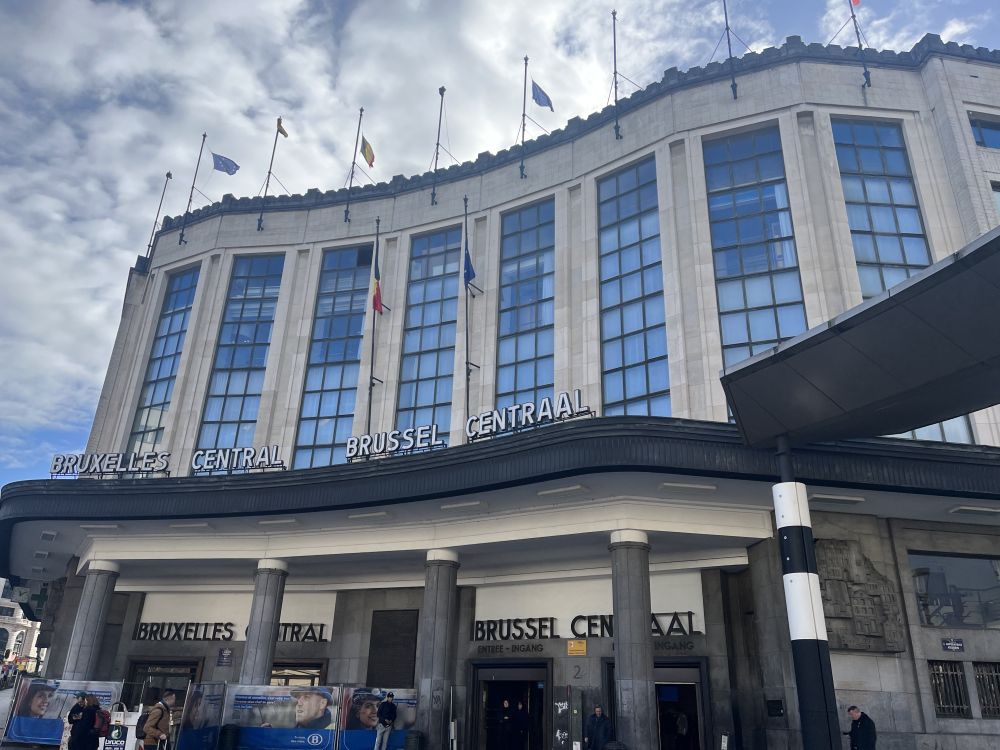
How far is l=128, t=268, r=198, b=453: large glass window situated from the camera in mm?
40125

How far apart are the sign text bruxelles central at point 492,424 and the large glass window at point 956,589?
487 inches

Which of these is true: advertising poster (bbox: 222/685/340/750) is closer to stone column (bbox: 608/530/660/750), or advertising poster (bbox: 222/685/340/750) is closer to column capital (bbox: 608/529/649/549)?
stone column (bbox: 608/530/660/750)

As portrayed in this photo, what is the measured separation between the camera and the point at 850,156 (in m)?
31.2

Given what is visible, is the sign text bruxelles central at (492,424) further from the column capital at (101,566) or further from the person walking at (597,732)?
the column capital at (101,566)

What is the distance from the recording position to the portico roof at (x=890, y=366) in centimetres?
1352

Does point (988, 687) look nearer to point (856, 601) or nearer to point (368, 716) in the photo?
point (856, 601)

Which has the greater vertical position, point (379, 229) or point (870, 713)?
point (379, 229)

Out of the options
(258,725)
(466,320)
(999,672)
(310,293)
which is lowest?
(258,725)

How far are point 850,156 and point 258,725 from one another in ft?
101

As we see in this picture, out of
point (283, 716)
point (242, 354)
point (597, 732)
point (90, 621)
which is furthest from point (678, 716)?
point (242, 354)

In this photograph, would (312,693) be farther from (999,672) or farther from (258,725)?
(999,672)

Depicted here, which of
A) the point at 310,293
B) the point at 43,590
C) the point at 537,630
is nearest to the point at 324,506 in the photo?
the point at 537,630

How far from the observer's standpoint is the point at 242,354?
40.2 metres

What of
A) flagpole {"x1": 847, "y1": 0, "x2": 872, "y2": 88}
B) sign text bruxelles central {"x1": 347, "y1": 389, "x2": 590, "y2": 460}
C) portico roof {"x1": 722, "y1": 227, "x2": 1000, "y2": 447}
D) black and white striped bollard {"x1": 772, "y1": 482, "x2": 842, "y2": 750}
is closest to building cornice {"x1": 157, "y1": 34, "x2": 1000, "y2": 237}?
flagpole {"x1": 847, "y1": 0, "x2": 872, "y2": 88}
